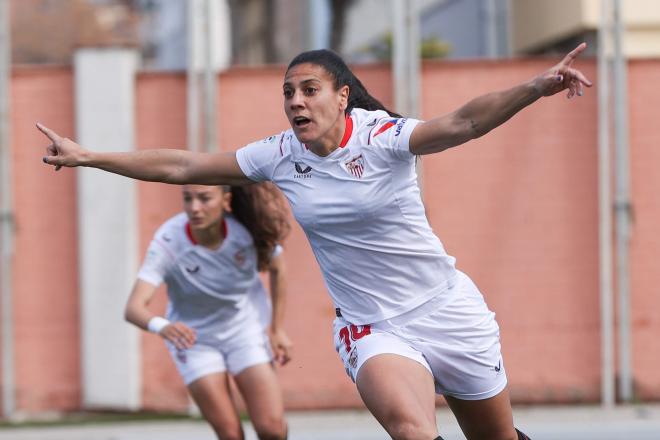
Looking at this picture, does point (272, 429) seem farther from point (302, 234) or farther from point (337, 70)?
point (302, 234)

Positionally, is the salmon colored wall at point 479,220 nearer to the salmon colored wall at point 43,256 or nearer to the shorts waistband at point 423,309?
the salmon colored wall at point 43,256

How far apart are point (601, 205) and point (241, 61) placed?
21.3ft

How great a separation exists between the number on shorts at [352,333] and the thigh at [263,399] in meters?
1.70

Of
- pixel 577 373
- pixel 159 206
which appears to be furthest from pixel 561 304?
pixel 159 206

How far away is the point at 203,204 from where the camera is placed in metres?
6.94

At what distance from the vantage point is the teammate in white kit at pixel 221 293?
23.0 feet

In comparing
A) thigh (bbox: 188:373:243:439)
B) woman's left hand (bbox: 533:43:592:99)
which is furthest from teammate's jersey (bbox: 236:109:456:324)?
thigh (bbox: 188:373:243:439)

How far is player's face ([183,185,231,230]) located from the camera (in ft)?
22.7

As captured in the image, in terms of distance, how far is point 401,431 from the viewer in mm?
4891

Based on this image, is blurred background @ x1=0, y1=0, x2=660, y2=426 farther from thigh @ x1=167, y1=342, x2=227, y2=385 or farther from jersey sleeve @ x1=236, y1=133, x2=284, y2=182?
jersey sleeve @ x1=236, y1=133, x2=284, y2=182

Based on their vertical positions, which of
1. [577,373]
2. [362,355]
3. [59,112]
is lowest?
[577,373]

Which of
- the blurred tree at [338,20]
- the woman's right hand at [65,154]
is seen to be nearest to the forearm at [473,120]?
the woman's right hand at [65,154]

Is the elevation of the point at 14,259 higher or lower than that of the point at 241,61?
lower

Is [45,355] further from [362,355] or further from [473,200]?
[362,355]
